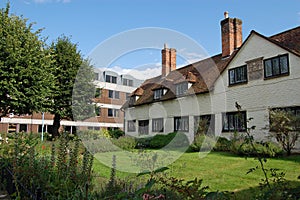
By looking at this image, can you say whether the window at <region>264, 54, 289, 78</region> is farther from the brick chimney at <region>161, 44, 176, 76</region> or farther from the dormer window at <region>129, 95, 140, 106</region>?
the dormer window at <region>129, 95, 140, 106</region>

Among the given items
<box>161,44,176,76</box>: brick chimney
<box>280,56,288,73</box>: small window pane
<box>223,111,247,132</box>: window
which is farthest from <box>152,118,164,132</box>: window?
<box>280,56,288,73</box>: small window pane

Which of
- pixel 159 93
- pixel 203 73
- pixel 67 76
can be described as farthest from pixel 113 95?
pixel 203 73

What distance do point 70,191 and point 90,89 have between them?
2214cm

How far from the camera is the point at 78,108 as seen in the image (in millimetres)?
24672

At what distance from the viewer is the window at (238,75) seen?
17.6 m

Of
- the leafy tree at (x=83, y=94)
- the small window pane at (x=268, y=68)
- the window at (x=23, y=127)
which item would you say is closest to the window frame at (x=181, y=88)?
the small window pane at (x=268, y=68)

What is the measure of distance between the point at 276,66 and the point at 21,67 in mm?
15468

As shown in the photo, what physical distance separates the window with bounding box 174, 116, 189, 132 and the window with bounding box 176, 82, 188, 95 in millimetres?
2166

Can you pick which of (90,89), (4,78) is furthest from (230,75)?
(4,78)

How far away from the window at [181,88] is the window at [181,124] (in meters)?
2.17

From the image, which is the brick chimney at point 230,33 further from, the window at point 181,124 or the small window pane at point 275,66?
the window at point 181,124

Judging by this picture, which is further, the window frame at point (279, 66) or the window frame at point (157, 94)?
the window frame at point (157, 94)

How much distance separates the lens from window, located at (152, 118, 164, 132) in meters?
24.4

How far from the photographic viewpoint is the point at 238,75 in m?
18.1
